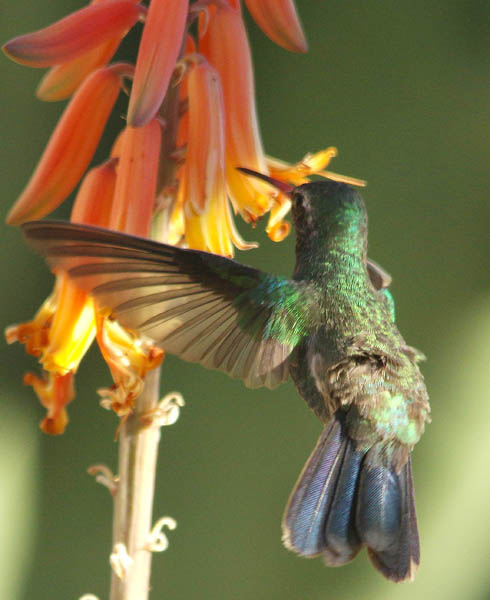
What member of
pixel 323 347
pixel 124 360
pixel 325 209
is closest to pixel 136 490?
pixel 124 360

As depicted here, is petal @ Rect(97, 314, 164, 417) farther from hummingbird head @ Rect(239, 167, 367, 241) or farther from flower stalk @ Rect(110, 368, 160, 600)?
hummingbird head @ Rect(239, 167, 367, 241)

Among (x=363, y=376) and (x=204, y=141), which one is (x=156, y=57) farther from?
(x=363, y=376)

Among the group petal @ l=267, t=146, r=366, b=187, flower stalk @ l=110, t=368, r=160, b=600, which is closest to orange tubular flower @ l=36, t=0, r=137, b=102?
petal @ l=267, t=146, r=366, b=187

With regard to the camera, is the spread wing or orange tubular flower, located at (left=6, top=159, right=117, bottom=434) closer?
the spread wing

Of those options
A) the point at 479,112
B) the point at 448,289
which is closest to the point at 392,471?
the point at 448,289

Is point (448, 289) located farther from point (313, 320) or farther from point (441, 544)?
point (313, 320)

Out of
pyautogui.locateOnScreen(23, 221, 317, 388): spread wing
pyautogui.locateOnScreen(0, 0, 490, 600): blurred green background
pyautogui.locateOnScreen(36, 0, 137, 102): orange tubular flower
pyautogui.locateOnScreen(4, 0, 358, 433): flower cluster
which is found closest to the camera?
pyautogui.locateOnScreen(23, 221, 317, 388): spread wing

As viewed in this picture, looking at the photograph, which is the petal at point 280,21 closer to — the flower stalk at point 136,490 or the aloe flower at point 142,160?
the aloe flower at point 142,160

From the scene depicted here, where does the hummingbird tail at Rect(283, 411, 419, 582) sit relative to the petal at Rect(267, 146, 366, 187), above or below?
below

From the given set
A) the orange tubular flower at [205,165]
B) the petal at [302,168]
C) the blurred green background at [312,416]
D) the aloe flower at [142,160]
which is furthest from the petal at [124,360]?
the blurred green background at [312,416]
